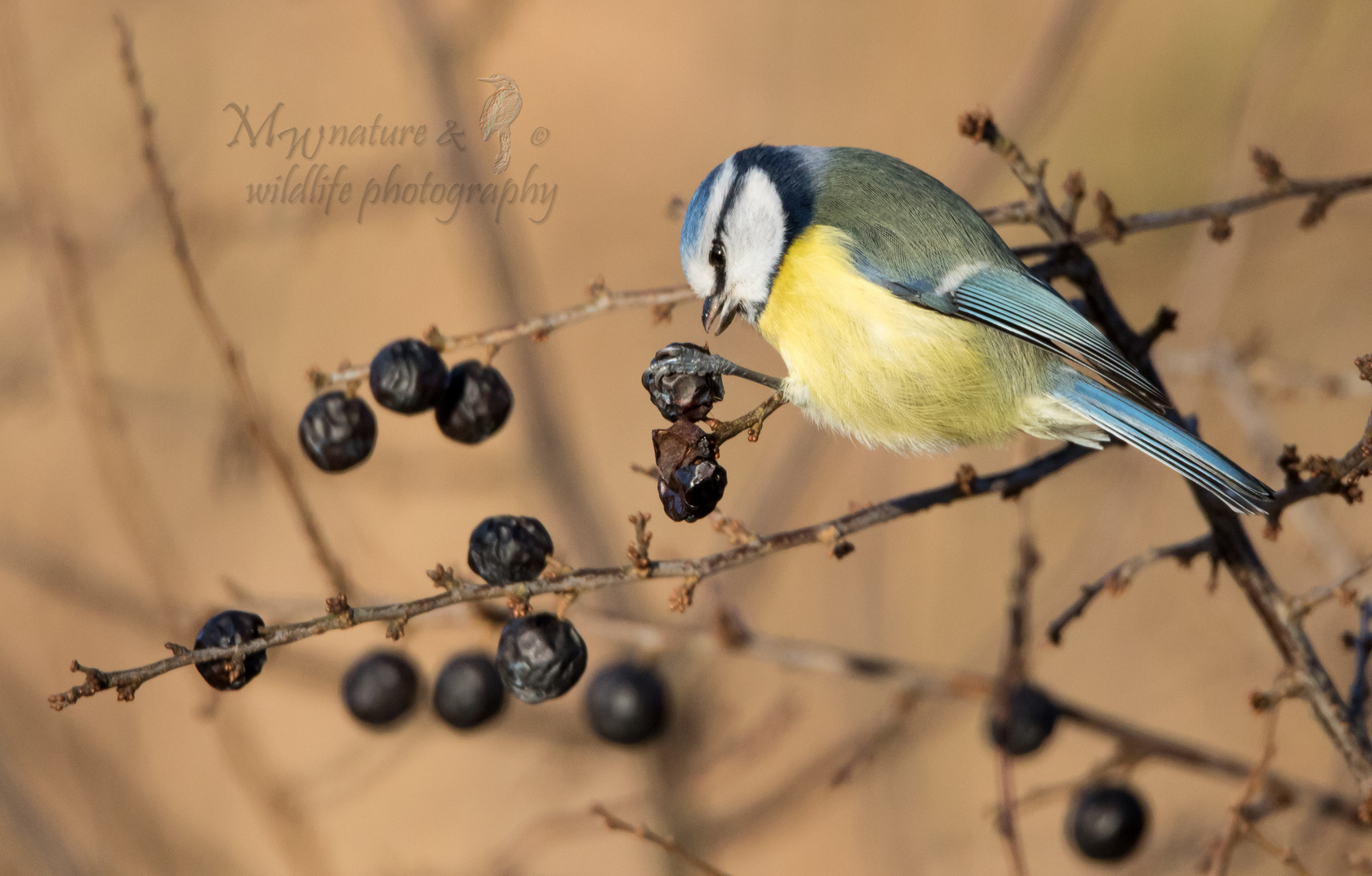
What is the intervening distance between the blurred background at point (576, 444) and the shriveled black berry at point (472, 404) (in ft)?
2.99

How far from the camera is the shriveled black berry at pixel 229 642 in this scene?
3.46ft

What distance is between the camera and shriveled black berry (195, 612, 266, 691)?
1.05 m

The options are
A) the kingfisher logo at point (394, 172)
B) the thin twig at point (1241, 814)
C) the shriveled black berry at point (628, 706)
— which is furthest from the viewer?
the kingfisher logo at point (394, 172)

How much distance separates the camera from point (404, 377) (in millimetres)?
1398

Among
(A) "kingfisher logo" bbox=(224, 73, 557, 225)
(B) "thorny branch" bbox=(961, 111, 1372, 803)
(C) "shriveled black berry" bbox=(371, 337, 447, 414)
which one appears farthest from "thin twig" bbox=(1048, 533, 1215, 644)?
(A) "kingfisher logo" bbox=(224, 73, 557, 225)

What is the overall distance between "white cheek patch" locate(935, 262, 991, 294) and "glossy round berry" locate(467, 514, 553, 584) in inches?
30.4

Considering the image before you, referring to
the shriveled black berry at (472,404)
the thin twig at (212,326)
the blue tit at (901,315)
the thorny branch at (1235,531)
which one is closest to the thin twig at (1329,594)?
the thorny branch at (1235,531)

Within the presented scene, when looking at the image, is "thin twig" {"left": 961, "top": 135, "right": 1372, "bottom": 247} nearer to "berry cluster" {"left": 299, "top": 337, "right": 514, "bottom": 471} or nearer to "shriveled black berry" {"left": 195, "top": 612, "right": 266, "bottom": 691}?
"berry cluster" {"left": 299, "top": 337, "right": 514, "bottom": 471}

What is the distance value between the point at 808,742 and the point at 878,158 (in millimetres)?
2299

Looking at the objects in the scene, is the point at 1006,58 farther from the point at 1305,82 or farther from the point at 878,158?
the point at 878,158

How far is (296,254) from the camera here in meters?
3.60

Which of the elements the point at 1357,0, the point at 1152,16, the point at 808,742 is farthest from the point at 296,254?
the point at 1357,0

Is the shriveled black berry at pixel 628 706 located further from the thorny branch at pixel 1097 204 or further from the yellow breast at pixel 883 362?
the thorny branch at pixel 1097 204

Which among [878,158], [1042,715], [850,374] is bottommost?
[1042,715]
